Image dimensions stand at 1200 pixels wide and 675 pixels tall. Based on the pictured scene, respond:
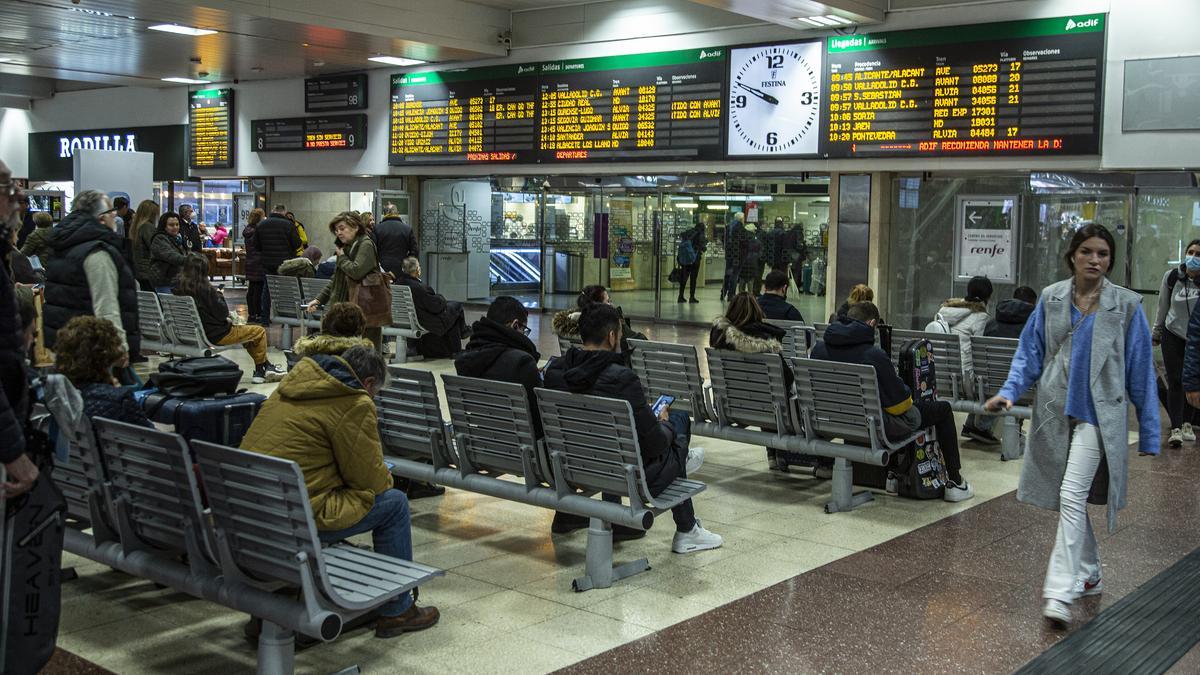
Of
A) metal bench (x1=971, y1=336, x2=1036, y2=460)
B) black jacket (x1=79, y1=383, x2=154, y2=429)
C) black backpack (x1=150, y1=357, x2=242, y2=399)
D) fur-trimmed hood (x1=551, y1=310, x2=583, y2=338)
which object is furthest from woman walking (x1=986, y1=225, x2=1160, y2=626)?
fur-trimmed hood (x1=551, y1=310, x2=583, y2=338)

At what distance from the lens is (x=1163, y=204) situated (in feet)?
41.9

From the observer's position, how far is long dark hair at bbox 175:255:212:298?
11047 mm

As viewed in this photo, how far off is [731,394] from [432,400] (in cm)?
220

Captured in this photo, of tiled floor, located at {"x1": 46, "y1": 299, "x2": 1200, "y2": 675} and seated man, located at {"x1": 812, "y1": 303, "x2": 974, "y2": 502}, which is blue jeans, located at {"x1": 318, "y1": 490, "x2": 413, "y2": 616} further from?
seated man, located at {"x1": 812, "y1": 303, "x2": 974, "y2": 502}

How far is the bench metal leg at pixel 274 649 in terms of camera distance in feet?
12.7

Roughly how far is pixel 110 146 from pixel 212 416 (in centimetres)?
2049

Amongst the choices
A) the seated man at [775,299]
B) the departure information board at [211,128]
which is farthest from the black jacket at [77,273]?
the departure information board at [211,128]

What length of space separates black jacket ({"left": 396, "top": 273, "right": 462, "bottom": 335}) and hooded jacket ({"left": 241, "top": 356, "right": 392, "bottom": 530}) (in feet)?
29.4

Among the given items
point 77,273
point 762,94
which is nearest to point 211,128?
point 762,94

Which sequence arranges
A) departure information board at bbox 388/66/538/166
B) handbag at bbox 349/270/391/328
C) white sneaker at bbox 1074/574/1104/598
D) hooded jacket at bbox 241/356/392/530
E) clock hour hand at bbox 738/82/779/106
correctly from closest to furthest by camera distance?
hooded jacket at bbox 241/356/392/530 → white sneaker at bbox 1074/574/1104/598 → handbag at bbox 349/270/391/328 → clock hour hand at bbox 738/82/779/106 → departure information board at bbox 388/66/538/166

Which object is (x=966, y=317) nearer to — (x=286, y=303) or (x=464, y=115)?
(x=286, y=303)

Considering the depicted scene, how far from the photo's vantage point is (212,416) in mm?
4961

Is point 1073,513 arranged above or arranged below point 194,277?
below

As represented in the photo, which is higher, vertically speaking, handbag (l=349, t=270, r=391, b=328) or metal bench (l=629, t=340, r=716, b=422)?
handbag (l=349, t=270, r=391, b=328)
